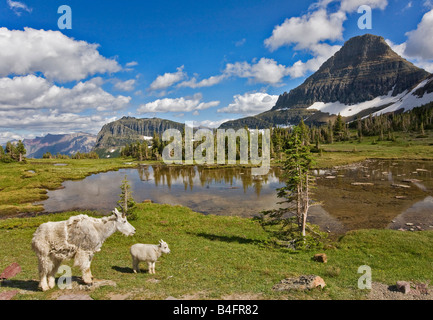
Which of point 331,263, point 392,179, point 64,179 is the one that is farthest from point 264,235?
point 64,179

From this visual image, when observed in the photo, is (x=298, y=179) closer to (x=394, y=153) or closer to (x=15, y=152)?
(x=394, y=153)

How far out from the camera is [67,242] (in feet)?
33.1

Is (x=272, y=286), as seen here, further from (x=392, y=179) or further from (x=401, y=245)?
(x=392, y=179)

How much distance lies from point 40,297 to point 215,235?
60.3 ft

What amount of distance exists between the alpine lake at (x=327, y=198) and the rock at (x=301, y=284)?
11.1 meters

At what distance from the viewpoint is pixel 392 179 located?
196ft

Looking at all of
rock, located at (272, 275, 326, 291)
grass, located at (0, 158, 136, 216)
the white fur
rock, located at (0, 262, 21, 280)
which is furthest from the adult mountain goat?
grass, located at (0, 158, 136, 216)

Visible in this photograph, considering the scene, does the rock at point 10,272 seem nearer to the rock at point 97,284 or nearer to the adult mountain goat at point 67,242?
the adult mountain goat at point 67,242

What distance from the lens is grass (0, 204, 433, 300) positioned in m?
11.2

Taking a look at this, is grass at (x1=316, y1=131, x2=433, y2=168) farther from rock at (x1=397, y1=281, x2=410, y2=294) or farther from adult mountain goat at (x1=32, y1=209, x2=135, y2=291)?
adult mountain goat at (x1=32, y1=209, x2=135, y2=291)

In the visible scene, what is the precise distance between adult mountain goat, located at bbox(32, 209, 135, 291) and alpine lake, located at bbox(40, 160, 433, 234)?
19372 mm

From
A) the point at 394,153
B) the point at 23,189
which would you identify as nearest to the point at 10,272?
the point at 23,189
